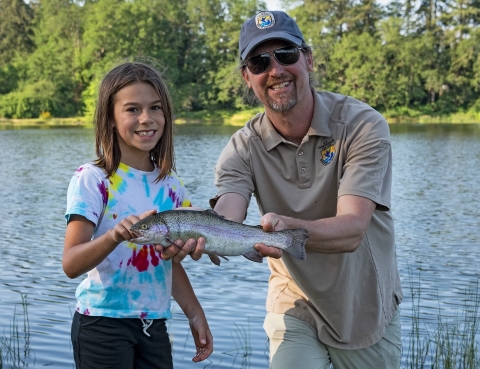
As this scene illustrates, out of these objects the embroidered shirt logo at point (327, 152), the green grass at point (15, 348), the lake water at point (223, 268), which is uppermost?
the embroidered shirt logo at point (327, 152)

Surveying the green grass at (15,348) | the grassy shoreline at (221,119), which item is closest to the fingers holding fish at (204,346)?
the green grass at (15,348)

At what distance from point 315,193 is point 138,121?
98 cm

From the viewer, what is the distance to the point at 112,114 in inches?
158

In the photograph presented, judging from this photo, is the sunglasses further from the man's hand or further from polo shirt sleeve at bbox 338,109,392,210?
the man's hand

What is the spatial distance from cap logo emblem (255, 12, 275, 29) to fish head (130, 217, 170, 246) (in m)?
1.37

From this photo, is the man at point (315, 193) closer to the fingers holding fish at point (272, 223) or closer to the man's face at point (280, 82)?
the man's face at point (280, 82)

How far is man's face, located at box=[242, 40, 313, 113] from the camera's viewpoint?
4129mm

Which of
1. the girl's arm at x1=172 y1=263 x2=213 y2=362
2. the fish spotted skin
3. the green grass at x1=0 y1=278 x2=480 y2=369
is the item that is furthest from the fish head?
the green grass at x1=0 y1=278 x2=480 y2=369

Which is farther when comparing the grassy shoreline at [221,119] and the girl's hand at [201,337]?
the grassy shoreline at [221,119]

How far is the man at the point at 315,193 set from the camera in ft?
13.1

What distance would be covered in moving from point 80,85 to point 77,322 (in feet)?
253

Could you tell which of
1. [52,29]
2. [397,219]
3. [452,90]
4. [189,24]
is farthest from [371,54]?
[397,219]

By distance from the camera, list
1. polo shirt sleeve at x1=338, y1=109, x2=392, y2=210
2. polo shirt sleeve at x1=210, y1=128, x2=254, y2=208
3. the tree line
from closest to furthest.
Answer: polo shirt sleeve at x1=338, y1=109, x2=392, y2=210
polo shirt sleeve at x1=210, y1=128, x2=254, y2=208
the tree line

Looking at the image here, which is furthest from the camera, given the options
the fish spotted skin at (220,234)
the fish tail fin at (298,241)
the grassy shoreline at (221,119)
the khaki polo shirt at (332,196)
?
the grassy shoreline at (221,119)
